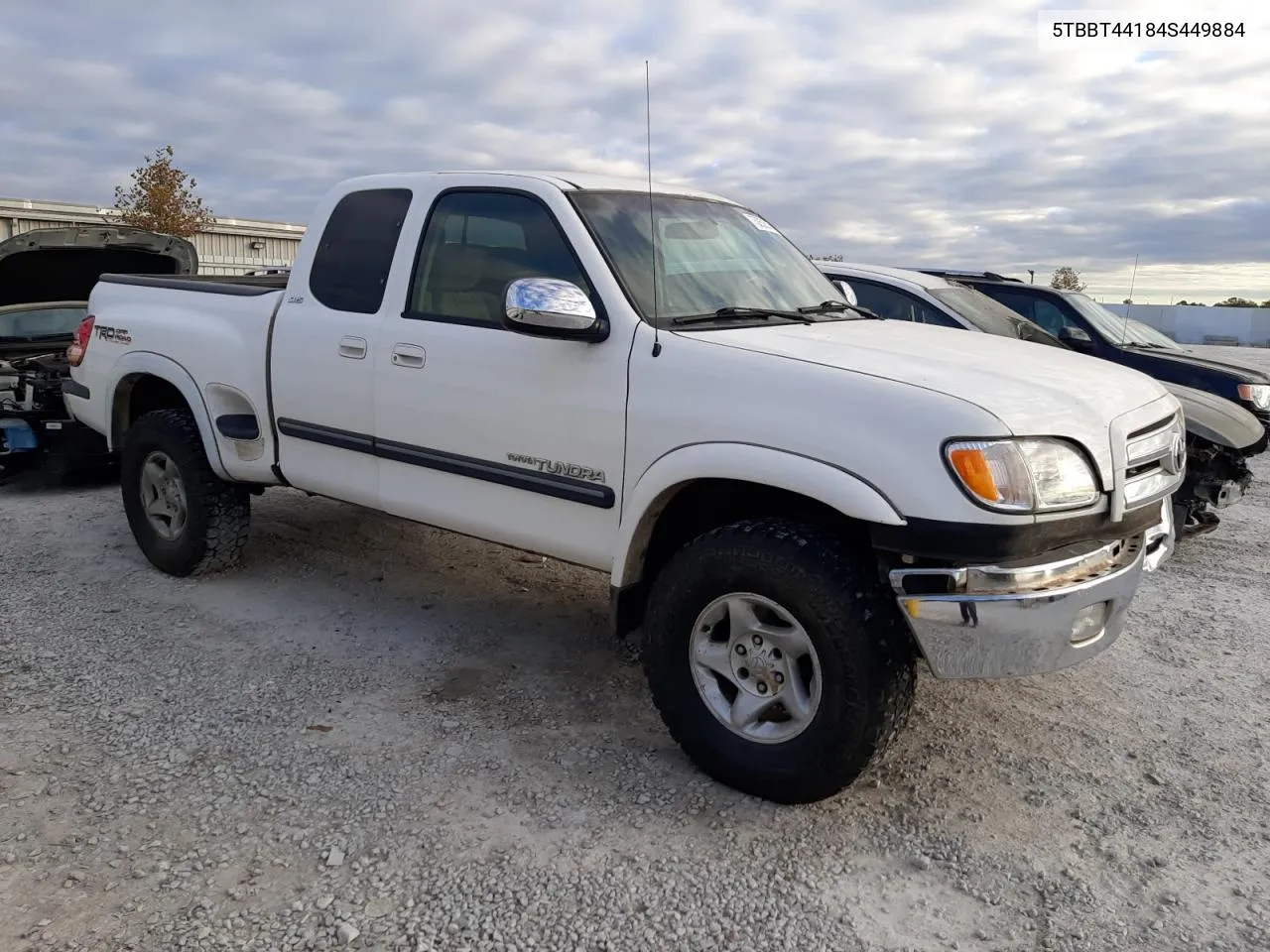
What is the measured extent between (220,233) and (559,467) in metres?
31.1

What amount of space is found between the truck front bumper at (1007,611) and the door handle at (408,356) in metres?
2.15

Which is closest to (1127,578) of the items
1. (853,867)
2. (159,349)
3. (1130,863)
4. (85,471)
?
(1130,863)

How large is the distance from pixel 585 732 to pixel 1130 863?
185 centimetres

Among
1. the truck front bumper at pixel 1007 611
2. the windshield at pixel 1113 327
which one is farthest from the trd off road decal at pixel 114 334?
the windshield at pixel 1113 327

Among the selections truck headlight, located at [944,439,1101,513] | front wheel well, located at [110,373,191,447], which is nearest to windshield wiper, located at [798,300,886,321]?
truck headlight, located at [944,439,1101,513]

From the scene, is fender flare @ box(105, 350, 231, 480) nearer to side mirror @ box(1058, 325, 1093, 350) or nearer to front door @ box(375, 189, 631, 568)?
front door @ box(375, 189, 631, 568)

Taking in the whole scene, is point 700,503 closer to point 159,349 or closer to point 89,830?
point 89,830

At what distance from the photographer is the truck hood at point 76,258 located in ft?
24.0

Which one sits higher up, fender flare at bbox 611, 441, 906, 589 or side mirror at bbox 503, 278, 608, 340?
side mirror at bbox 503, 278, 608, 340

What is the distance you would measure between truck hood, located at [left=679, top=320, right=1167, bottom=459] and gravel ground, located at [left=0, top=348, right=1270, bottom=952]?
1.27m

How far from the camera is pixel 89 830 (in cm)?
305

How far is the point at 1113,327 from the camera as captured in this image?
342 inches

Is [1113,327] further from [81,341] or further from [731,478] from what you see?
[81,341]

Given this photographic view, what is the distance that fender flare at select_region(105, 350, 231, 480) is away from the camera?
5008mm
